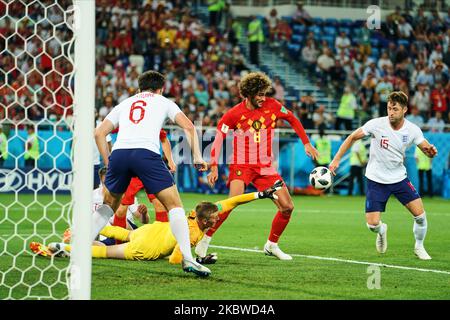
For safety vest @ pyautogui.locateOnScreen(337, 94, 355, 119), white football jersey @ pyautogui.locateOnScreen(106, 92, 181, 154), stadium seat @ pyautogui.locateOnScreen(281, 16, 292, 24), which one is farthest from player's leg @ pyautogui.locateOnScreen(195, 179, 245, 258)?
stadium seat @ pyautogui.locateOnScreen(281, 16, 292, 24)

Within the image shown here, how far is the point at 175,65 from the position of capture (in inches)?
1066

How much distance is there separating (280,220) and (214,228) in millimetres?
898

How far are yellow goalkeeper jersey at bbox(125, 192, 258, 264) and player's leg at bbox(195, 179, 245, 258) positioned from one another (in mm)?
241

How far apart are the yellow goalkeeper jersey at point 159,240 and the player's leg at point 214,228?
24cm

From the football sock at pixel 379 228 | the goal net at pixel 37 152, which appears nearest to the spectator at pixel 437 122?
the goal net at pixel 37 152

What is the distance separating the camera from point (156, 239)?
9.47 meters

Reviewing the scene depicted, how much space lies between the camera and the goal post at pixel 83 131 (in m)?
6.43

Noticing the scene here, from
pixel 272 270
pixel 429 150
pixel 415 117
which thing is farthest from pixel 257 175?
pixel 415 117

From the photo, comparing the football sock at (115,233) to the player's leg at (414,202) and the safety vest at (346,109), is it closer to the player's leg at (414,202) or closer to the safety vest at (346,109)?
the player's leg at (414,202)

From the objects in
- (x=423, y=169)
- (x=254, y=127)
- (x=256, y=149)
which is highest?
(x=254, y=127)

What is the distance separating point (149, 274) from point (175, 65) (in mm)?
19060

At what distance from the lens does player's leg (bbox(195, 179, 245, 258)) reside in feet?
31.9

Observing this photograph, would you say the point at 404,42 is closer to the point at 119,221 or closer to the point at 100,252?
the point at 119,221

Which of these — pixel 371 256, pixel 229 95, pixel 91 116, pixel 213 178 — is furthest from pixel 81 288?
pixel 229 95
